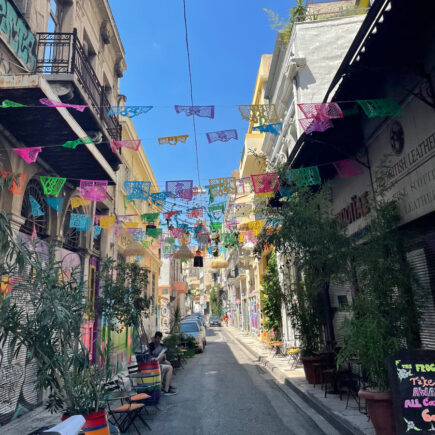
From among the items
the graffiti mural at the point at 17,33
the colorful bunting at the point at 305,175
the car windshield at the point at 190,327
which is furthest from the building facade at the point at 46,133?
the car windshield at the point at 190,327

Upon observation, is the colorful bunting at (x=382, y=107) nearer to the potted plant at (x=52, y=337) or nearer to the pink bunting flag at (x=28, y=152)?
the potted plant at (x=52, y=337)

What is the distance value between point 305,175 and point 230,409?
19.1ft

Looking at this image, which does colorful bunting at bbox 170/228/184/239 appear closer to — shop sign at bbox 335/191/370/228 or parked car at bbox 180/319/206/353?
parked car at bbox 180/319/206/353

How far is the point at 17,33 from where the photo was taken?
25.3 ft

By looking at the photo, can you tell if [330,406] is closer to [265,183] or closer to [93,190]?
[265,183]

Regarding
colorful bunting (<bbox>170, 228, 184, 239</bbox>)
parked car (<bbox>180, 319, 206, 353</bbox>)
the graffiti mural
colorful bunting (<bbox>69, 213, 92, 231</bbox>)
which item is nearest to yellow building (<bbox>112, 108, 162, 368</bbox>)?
colorful bunting (<bbox>170, 228, 184, 239</bbox>)

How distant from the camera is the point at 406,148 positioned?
6664 millimetres

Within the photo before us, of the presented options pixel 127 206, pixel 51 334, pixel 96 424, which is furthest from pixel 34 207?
pixel 127 206

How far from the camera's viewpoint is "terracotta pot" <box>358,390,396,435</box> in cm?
497

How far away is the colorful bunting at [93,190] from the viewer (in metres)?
10.1

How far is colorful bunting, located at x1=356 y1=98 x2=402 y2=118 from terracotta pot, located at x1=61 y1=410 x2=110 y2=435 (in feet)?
20.9

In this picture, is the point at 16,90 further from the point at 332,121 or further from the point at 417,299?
the point at 417,299

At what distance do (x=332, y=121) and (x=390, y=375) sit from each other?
16.9ft

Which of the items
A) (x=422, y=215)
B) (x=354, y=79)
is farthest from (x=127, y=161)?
(x=422, y=215)
